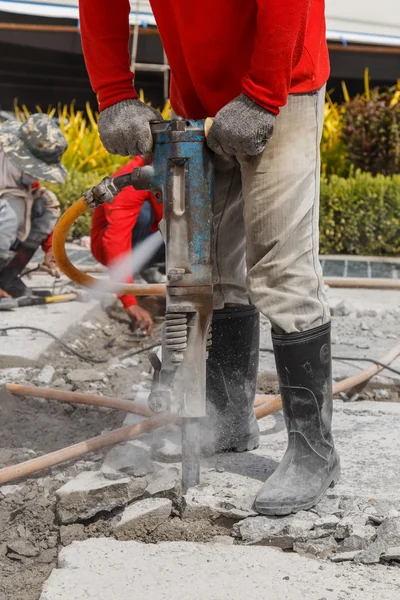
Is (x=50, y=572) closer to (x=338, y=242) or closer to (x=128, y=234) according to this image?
(x=128, y=234)

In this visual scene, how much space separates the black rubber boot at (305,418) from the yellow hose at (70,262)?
714 millimetres

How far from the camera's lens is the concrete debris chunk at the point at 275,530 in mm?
2334

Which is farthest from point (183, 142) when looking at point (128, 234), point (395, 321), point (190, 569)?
point (395, 321)

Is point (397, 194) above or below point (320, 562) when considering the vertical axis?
above

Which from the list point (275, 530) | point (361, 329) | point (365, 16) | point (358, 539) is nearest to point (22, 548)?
point (275, 530)

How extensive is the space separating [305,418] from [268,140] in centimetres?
83

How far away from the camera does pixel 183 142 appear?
2.38m

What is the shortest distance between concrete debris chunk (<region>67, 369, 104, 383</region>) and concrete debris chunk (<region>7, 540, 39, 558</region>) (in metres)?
1.49

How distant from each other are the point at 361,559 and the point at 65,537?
826 mm

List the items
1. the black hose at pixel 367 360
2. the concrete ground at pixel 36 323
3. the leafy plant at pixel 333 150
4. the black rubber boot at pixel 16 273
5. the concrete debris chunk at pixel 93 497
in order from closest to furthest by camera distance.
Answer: the concrete debris chunk at pixel 93 497 → the black hose at pixel 367 360 → the concrete ground at pixel 36 323 → the black rubber boot at pixel 16 273 → the leafy plant at pixel 333 150

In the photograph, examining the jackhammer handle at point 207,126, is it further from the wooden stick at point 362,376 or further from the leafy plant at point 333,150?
the leafy plant at point 333,150

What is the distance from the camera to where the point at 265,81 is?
7.35 feet

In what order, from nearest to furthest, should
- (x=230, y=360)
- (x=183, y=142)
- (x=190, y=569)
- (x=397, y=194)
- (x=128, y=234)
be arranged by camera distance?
(x=190, y=569), (x=183, y=142), (x=230, y=360), (x=128, y=234), (x=397, y=194)

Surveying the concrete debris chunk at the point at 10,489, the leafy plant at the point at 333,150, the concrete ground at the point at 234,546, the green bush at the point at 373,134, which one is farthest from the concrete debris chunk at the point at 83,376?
the leafy plant at the point at 333,150
